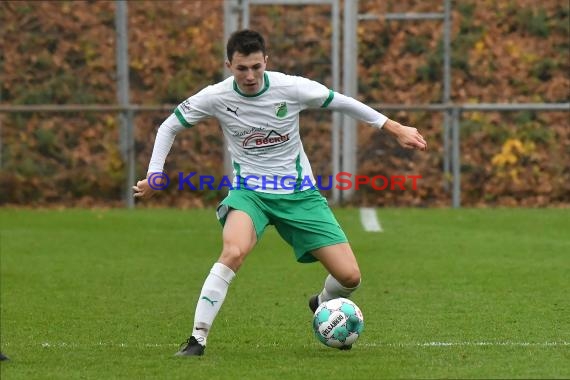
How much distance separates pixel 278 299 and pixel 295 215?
2570 mm

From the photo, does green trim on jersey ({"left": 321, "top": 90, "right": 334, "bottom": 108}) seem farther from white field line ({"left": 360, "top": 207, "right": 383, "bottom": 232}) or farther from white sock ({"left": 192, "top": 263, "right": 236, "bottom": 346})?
white field line ({"left": 360, "top": 207, "right": 383, "bottom": 232})

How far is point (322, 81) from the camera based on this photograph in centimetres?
2031

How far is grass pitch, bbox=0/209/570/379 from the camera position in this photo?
→ 302 inches

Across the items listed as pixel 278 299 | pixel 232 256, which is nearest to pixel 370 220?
pixel 278 299

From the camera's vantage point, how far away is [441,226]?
1670cm

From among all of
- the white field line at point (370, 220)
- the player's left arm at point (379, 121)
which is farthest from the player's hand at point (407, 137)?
the white field line at point (370, 220)

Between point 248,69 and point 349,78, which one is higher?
point 248,69

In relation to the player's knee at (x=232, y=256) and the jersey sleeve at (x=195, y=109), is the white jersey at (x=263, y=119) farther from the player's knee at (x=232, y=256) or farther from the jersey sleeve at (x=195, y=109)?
the player's knee at (x=232, y=256)

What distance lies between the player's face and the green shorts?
639mm

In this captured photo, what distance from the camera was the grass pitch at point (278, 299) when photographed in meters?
7.67

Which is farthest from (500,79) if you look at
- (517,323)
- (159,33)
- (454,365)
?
(454,365)

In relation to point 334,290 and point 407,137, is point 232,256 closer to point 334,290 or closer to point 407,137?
point 334,290

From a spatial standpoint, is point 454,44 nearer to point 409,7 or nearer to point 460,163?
point 409,7

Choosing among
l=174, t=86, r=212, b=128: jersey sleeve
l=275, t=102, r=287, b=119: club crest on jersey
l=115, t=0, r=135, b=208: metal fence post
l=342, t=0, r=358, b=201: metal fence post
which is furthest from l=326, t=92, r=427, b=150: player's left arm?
l=115, t=0, r=135, b=208: metal fence post
